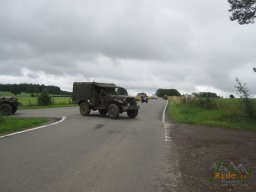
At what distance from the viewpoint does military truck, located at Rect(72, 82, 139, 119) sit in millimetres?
25547

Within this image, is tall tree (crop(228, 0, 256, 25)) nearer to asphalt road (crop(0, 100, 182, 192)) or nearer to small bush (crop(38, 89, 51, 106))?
asphalt road (crop(0, 100, 182, 192))

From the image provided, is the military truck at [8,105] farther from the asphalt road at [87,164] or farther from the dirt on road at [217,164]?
the dirt on road at [217,164]

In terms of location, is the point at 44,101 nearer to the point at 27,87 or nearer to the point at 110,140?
the point at 110,140

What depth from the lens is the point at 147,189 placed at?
22.0ft

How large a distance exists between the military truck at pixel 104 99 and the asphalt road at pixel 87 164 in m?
11.7

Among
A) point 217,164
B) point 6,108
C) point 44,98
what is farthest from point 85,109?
point 44,98

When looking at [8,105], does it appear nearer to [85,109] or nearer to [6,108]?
[6,108]

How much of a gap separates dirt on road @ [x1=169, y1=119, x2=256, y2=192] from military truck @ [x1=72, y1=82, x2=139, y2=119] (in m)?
11.6

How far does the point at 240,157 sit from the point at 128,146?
140 inches

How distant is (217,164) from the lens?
902 cm

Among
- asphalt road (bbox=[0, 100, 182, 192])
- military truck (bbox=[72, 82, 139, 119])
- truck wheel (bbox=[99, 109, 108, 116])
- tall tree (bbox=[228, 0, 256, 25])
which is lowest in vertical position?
asphalt road (bbox=[0, 100, 182, 192])

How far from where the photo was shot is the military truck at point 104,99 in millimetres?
25547

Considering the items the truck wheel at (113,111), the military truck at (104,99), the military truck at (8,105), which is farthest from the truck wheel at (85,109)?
the military truck at (8,105)

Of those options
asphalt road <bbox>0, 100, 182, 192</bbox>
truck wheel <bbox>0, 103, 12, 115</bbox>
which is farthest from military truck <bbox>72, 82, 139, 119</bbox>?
asphalt road <bbox>0, 100, 182, 192</bbox>
